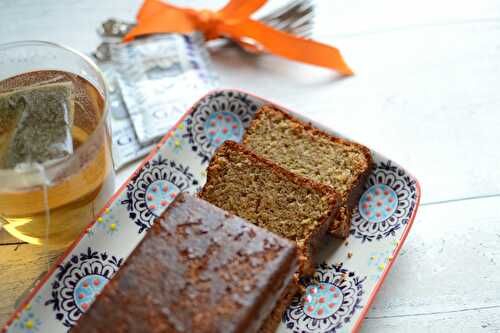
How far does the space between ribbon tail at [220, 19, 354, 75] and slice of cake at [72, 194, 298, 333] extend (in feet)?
3.88

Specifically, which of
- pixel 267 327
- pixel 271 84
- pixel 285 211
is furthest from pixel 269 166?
pixel 271 84

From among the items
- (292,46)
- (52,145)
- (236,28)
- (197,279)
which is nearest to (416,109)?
(292,46)

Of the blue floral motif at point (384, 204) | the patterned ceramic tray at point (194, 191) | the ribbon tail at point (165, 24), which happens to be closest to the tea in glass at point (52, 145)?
the patterned ceramic tray at point (194, 191)

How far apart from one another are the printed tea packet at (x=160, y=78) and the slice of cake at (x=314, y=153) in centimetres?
45

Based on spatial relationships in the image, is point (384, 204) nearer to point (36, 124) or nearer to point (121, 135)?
point (121, 135)

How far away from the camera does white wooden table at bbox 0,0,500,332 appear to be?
7.12 ft

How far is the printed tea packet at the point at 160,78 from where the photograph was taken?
2.59 m

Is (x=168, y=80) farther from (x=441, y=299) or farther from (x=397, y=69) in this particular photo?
(x=441, y=299)

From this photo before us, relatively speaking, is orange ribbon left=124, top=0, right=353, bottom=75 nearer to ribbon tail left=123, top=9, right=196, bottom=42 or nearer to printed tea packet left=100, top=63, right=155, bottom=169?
ribbon tail left=123, top=9, right=196, bottom=42

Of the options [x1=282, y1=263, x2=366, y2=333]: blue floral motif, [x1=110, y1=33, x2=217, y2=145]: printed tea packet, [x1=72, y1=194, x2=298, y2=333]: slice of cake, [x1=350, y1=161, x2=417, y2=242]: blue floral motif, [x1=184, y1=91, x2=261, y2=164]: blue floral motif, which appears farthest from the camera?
[x1=110, y1=33, x2=217, y2=145]: printed tea packet

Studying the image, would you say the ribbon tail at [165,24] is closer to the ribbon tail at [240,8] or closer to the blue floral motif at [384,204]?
the ribbon tail at [240,8]

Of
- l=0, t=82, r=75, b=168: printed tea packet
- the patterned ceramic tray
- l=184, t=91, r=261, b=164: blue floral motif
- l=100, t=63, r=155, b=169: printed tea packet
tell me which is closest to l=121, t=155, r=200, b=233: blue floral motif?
the patterned ceramic tray

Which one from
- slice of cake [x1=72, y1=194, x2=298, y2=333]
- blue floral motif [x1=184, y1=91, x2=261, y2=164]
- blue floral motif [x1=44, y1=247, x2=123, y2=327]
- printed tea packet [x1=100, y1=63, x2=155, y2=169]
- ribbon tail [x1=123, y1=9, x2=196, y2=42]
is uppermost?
ribbon tail [x1=123, y1=9, x2=196, y2=42]

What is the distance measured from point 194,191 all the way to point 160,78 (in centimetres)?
66
